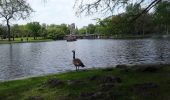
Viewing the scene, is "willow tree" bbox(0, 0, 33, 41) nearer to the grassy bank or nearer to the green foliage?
the grassy bank

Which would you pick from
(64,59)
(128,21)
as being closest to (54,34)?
(64,59)

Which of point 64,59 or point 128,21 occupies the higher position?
point 128,21

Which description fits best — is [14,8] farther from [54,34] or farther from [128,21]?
[54,34]

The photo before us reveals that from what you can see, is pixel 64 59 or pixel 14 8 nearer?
pixel 14 8

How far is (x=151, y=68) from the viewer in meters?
16.6

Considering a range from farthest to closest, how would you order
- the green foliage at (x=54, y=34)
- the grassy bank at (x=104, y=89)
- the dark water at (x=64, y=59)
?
the green foliage at (x=54, y=34), the dark water at (x=64, y=59), the grassy bank at (x=104, y=89)

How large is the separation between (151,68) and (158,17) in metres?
2.66

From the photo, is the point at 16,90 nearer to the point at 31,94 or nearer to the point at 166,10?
the point at 31,94

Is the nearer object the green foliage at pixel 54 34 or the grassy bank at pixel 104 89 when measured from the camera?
the grassy bank at pixel 104 89

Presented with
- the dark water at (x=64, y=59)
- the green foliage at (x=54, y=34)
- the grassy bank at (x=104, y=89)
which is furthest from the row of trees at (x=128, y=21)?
the green foliage at (x=54, y=34)

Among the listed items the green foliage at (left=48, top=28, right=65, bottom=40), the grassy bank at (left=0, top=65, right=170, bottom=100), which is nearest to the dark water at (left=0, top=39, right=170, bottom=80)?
the grassy bank at (left=0, top=65, right=170, bottom=100)

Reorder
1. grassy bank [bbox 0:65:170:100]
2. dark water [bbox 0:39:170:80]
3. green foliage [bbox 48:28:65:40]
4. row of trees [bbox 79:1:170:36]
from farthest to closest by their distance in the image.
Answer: green foliage [bbox 48:28:65:40] < dark water [bbox 0:39:170:80] < row of trees [bbox 79:1:170:36] < grassy bank [bbox 0:65:170:100]

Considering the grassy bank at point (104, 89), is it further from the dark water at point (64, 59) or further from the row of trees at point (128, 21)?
the dark water at point (64, 59)

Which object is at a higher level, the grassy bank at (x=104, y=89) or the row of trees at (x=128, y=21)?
the row of trees at (x=128, y=21)
